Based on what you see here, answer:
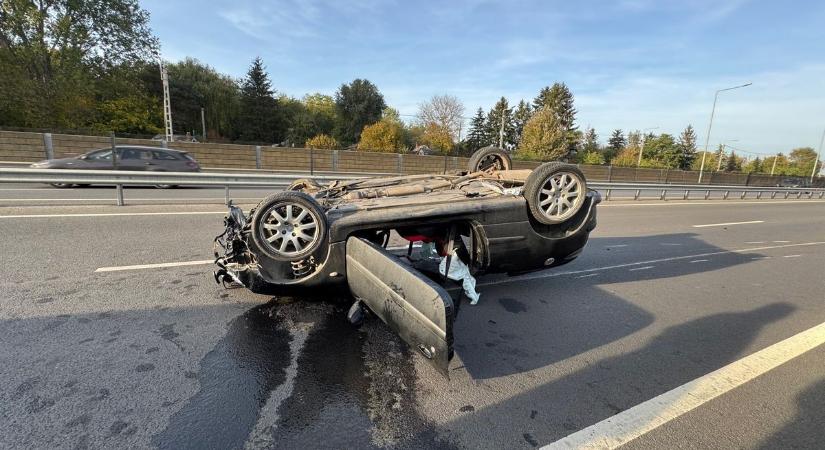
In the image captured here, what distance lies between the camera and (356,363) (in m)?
2.65

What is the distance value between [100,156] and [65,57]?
24.6 meters

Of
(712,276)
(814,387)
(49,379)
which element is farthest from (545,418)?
(712,276)

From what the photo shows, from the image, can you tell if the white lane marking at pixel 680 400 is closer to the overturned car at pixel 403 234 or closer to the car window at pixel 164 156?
the overturned car at pixel 403 234

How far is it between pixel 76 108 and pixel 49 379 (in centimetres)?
3480

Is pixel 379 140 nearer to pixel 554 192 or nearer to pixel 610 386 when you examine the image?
pixel 554 192

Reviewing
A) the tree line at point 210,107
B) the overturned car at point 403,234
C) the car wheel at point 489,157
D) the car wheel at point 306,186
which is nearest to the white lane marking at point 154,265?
the overturned car at point 403,234

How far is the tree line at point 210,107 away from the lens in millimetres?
25766

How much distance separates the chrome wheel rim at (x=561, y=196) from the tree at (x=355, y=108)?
53.9 metres

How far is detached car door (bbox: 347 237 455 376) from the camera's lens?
6.74 ft

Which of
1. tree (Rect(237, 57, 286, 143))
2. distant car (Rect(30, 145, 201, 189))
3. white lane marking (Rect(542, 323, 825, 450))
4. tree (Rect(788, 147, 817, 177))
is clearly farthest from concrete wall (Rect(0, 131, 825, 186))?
tree (Rect(788, 147, 817, 177))

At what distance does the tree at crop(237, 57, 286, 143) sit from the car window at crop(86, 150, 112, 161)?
4038cm

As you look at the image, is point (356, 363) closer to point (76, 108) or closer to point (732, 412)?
point (732, 412)

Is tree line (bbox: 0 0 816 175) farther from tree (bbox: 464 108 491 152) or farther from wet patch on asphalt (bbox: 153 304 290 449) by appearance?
wet patch on asphalt (bbox: 153 304 290 449)

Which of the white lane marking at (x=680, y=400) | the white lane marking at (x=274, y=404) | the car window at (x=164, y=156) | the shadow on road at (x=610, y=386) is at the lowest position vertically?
the shadow on road at (x=610, y=386)
